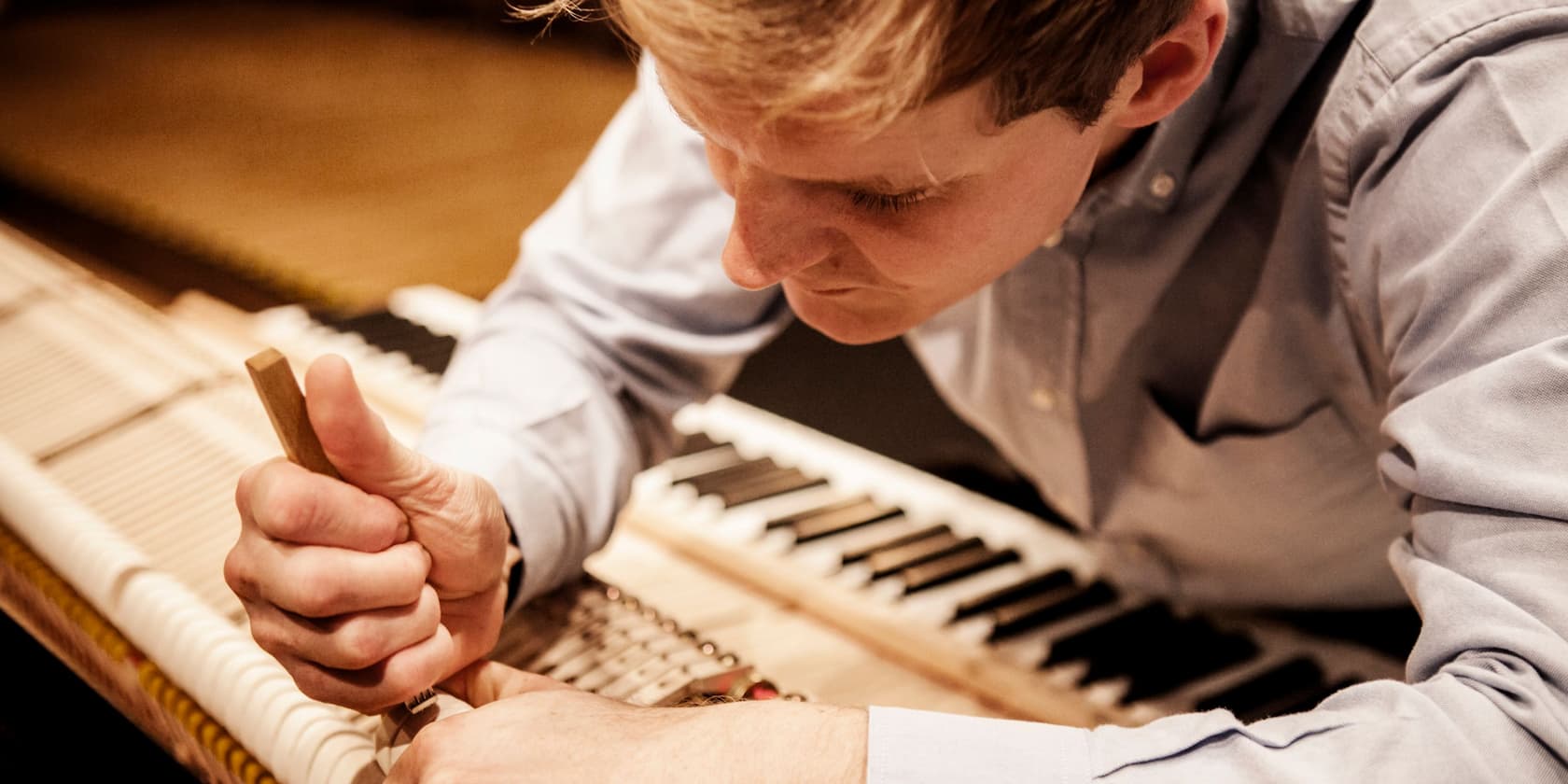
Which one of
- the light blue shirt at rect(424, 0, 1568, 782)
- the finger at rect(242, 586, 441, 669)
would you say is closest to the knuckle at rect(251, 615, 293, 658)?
the finger at rect(242, 586, 441, 669)

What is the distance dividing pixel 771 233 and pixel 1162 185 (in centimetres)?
48

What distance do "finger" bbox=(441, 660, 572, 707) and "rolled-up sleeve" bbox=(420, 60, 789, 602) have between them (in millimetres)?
245

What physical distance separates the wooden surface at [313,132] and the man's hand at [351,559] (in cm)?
237

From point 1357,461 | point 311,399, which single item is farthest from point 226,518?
point 1357,461

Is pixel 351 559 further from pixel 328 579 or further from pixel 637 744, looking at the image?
pixel 637 744

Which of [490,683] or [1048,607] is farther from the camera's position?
[1048,607]

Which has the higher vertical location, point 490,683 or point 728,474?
point 490,683

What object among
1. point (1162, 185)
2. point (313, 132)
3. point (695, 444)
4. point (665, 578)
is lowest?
point (313, 132)

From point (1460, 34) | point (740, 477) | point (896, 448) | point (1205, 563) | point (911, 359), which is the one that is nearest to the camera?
point (1460, 34)

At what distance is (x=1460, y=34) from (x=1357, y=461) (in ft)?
2.15

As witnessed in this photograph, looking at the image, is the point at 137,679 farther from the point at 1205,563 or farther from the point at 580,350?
the point at 1205,563

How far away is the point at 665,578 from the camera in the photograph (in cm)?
145

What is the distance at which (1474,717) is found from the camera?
29.0 inches

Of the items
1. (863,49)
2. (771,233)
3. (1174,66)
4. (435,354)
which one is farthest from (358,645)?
(435,354)
